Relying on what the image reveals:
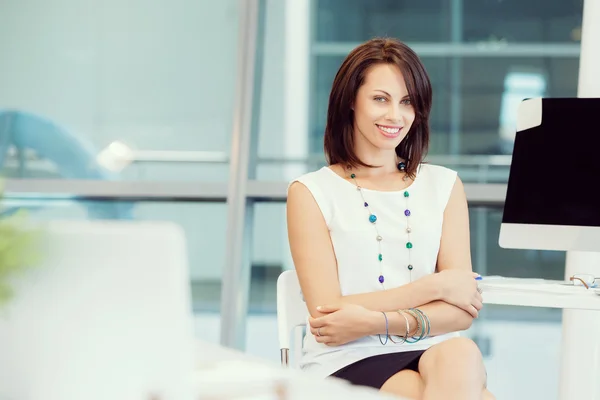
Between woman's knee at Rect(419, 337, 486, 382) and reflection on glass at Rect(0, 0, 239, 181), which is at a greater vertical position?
reflection on glass at Rect(0, 0, 239, 181)

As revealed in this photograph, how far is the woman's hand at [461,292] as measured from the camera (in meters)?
1.99

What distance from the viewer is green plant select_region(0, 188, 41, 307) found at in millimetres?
783

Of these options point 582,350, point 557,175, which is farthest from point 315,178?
point 582,350

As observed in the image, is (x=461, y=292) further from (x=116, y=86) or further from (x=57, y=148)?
(x=57, y=148)

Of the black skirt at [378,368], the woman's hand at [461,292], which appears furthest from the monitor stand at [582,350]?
the black skirt at [378,368]

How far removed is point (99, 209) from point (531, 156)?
8.26 ft

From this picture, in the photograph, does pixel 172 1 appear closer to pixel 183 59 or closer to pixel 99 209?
pixel 183 59

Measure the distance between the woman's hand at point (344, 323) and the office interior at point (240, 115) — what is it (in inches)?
76.5

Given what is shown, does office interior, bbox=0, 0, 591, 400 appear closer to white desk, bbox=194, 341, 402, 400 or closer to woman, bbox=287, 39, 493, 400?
woman, bbox=287, 39, 493, 400

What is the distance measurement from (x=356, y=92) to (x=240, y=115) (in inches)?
71.3

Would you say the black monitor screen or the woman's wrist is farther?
the black monitor screen

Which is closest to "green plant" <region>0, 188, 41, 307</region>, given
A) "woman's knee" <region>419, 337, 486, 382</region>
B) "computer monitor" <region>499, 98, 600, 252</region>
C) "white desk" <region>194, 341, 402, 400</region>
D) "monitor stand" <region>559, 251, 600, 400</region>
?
"white desk" <region>194, 341, 402, 400</region>

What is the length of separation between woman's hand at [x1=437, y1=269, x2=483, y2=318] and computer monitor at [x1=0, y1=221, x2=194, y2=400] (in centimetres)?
126

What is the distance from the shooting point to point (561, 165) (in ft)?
6.97
